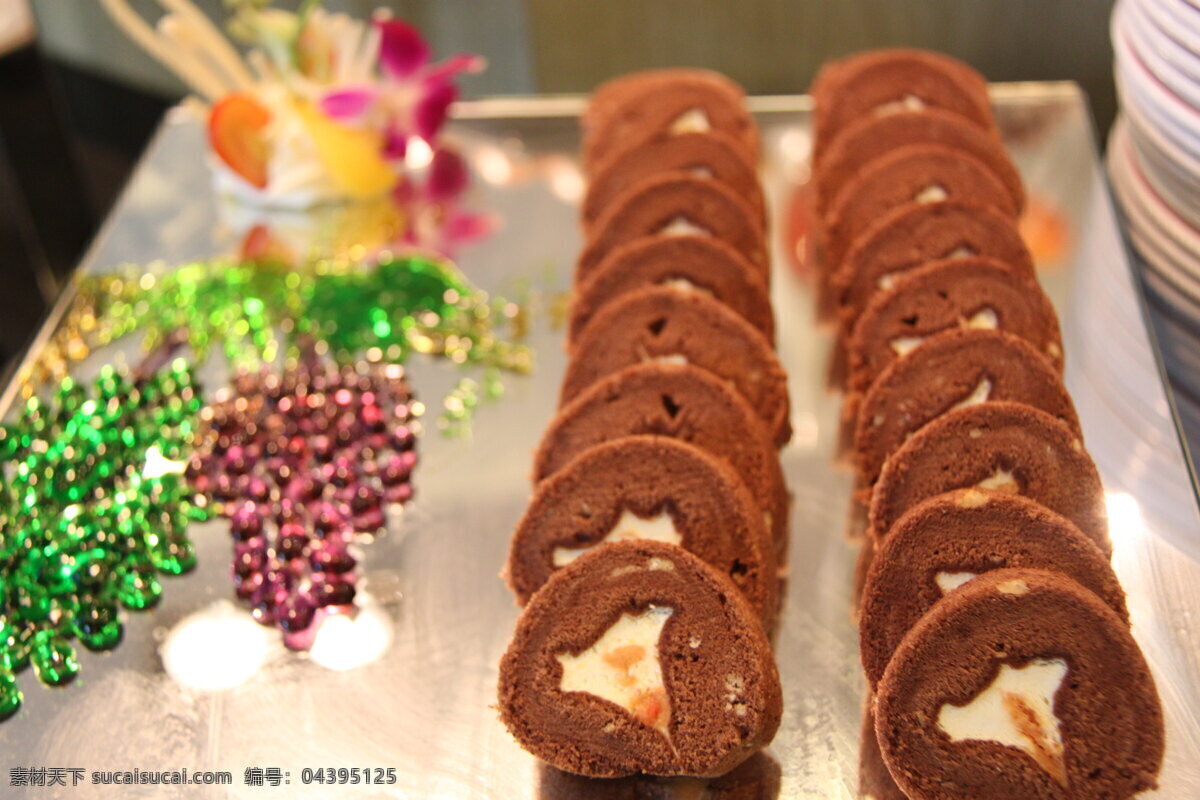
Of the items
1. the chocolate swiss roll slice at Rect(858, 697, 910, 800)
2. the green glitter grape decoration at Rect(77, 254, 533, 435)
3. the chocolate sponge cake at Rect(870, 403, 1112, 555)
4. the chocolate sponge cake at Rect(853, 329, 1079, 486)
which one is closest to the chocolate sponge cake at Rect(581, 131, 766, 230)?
the green glitter grape decoration at Rect(77, 254, 533, 435)

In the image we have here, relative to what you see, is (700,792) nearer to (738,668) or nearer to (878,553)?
(738,668)

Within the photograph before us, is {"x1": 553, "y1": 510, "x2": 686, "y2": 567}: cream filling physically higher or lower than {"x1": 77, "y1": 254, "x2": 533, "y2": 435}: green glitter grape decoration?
higher

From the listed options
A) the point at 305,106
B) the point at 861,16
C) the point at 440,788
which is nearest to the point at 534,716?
the point at 440,788

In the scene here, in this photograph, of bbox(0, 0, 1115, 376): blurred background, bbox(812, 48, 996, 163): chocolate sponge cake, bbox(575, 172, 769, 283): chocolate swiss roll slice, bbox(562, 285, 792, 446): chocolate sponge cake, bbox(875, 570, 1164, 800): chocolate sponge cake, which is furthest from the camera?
bbox(0, 0, 1115, 376): blurred background

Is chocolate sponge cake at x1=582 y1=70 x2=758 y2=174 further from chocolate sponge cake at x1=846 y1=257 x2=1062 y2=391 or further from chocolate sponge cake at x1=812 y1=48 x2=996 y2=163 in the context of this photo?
chocolate sponge cake at x1=846 y1=257 x2=1062 y2=391

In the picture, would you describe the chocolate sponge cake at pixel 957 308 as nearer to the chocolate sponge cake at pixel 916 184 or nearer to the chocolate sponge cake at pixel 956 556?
the chocolate sponge cake at pixel 916 184

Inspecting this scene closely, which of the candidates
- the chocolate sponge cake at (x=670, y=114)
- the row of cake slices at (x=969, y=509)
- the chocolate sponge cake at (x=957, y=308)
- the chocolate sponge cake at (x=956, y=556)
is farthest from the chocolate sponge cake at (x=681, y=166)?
the chocolate sponge cake at (x=956, y=556)
